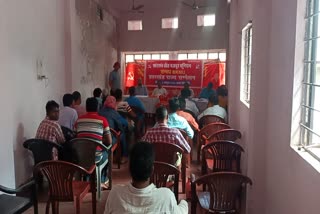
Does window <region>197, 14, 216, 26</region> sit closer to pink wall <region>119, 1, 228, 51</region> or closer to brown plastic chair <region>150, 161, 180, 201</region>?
pink wall <region>119, 1, 228, 51</region>

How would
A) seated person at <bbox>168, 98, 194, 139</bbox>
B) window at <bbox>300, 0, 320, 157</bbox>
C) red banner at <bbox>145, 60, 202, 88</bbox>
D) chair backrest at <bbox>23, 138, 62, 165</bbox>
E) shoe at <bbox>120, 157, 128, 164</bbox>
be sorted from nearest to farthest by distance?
window at <bbox>300, 0, 320, 157</bbox> < chair backrest at <bbox>23, 138, 62, 165</bbox> < seated person at <bbox>168, 98, 194, 139</bbox> < shoe at <bbox>120, 157, 128, 164</bbox> < red banner at <bbox>145, 60, 202, 88</bbox>

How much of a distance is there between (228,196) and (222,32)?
23.1 feet

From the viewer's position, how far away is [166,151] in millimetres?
3562

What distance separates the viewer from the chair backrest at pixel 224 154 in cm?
349

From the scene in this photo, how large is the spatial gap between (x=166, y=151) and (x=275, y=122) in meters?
1.25

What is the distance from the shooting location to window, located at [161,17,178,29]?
930cm

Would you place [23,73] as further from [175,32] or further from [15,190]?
[175,32]

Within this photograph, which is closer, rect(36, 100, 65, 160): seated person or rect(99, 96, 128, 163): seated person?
rect(36, 100, 65, 160): seated person

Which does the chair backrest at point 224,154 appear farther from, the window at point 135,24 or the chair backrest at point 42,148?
the window at point 135,24

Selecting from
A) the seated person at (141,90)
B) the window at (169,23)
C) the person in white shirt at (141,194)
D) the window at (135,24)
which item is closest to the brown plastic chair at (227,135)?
the person in white shirt at (141,194)

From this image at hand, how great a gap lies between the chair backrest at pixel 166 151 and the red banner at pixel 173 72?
5.84 m

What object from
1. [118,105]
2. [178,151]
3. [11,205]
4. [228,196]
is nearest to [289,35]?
[228,196]

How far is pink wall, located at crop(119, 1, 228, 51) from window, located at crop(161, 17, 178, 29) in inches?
3.4

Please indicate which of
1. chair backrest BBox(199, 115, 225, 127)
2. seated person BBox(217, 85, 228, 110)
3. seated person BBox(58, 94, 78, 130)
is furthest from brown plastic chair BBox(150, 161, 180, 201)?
seated person BBox(217, 85, 228, 110)
